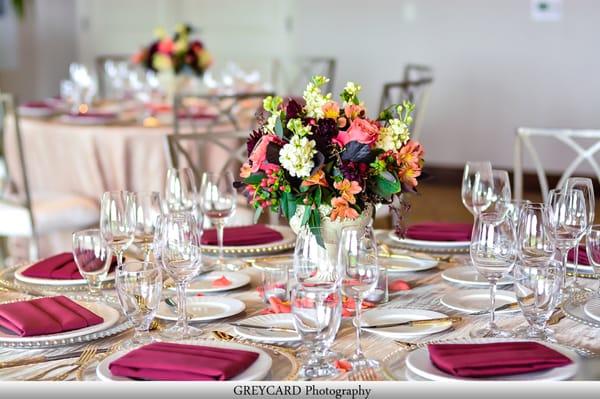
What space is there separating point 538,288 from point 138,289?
26.9 inches

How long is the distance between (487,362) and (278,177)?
606mm

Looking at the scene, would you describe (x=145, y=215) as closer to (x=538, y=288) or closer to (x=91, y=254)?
(x=91, y=254)

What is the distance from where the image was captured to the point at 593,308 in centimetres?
177

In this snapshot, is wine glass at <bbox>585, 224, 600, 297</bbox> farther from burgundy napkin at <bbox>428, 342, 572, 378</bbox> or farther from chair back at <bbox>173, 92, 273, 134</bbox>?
chair back at <bbox>173, 92, 273, 134</bbox>

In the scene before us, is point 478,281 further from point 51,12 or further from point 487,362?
point 51,12

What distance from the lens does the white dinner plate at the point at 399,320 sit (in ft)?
5.46

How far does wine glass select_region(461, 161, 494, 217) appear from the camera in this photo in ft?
7.67

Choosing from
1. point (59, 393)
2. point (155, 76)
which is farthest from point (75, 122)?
point (59, 393)

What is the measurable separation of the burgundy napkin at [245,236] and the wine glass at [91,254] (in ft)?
1.59

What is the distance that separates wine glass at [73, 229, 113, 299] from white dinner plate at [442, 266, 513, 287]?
743 mm

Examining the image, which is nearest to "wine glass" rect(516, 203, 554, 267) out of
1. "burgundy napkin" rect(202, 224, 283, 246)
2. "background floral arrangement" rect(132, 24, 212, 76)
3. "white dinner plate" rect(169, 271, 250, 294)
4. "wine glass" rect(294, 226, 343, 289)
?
"wine glass" rect(294, 226, 343, 289)

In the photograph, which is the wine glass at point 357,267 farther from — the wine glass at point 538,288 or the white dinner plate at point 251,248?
the white dinner plate at point 251,248

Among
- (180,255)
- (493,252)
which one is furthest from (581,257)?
(180,255)

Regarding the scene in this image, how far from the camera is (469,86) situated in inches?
262
